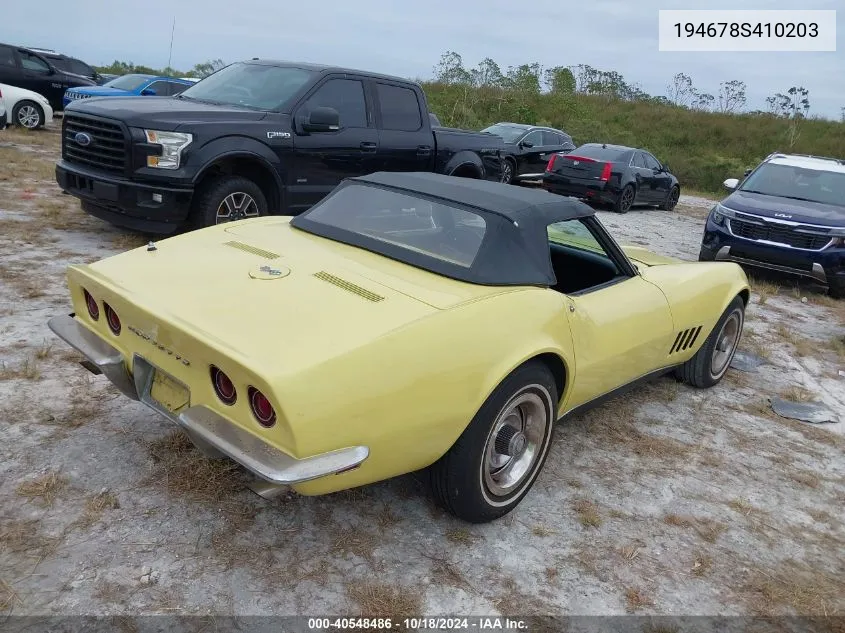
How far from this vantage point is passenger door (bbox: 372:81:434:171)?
730cm

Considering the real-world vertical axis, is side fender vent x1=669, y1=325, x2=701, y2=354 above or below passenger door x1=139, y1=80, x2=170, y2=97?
below

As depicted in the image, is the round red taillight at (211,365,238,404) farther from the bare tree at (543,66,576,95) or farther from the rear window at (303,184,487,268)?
the bare tree at (543,66,576,95)

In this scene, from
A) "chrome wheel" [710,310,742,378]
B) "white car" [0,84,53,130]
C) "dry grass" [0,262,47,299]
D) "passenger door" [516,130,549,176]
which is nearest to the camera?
"chrome wheel" [710,310,742,378]

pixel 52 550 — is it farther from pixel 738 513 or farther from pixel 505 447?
pixel 738 513

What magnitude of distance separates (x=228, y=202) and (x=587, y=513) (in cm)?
436

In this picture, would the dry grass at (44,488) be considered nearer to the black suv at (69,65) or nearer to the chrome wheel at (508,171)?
the chrome wheel at (508,171)

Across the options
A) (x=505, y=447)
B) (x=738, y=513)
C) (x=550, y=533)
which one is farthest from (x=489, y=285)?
(x=738, y=513)

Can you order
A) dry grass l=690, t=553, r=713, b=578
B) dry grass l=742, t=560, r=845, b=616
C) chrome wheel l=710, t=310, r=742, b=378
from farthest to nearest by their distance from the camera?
1. chrome wheel l=710, t=310, r=742, b=378
2. dry grass l=690, t=553, r=713, b=578
3. dry grass l=742, t=560, r=845, b=616

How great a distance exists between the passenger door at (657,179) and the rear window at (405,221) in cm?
1202

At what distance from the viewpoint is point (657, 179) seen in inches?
579

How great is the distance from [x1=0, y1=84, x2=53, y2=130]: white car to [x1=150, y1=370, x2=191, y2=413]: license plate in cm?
1414

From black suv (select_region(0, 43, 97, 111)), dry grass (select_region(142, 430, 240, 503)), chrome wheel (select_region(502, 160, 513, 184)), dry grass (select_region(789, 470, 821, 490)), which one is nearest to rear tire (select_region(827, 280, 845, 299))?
dry grass (select_region(789, 470, 821, 490))

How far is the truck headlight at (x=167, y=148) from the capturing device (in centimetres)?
580

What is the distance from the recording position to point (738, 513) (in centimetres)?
338
